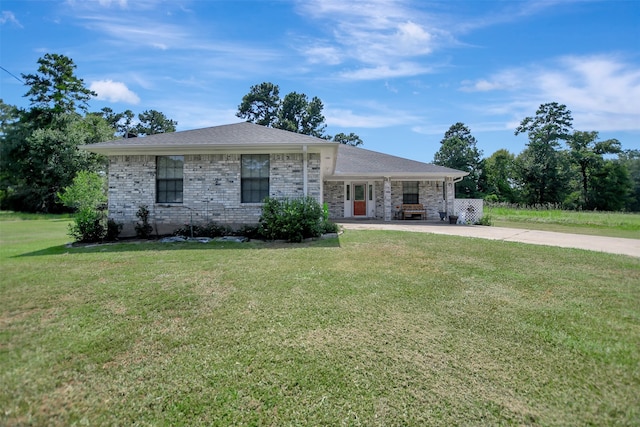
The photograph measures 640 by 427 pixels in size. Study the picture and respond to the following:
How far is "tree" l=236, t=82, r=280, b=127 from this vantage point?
127 ft

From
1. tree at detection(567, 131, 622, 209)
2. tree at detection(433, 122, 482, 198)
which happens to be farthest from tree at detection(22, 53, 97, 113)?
tree at detection(567, 131, 622, 209)

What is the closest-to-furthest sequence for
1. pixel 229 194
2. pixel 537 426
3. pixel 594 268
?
pixel 537 426 < pixel 594 268 < pixel 229 194

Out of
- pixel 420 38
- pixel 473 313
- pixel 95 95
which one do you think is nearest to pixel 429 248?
pixel 473 313

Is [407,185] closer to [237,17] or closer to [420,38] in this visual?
[420,38]

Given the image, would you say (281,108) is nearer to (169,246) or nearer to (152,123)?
(152,123)

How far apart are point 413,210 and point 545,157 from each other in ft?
92.1

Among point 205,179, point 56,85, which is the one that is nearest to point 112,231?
point 205,179

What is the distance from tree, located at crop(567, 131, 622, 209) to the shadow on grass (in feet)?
134

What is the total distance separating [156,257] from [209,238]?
253 centimetres

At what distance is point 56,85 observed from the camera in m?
27.8

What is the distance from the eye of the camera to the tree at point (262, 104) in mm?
38656

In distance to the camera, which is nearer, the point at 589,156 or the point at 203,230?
the point at 203,230

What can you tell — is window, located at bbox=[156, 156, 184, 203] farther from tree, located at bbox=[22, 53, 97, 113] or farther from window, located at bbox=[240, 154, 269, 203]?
tree, located at bbox=[22, 53, 97, 113]

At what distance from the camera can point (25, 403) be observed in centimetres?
211
